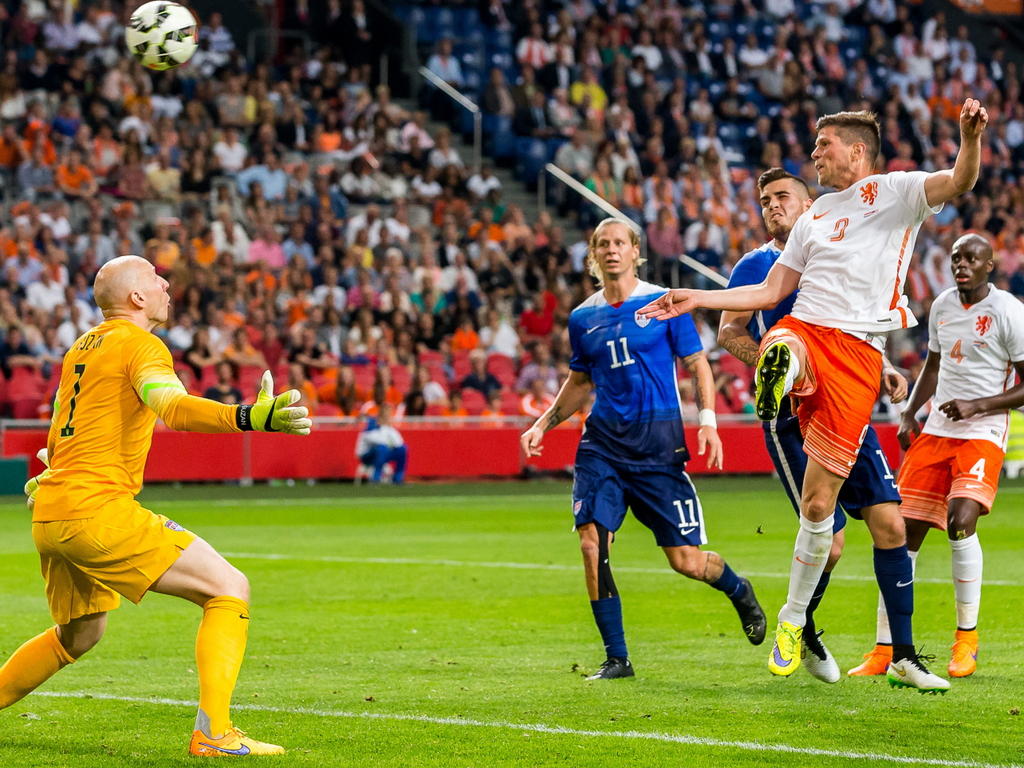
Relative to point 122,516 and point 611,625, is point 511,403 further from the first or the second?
point 122,516

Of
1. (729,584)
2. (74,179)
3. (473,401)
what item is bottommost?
(473,401)

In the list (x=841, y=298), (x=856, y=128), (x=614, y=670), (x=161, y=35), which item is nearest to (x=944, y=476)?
(x=841, y=298)

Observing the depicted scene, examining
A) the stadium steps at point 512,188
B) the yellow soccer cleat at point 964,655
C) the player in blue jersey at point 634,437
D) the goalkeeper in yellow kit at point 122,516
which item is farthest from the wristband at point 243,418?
the stadium steps at point 512,188

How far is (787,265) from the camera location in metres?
7.63

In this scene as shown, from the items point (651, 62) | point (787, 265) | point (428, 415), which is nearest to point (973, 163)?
point (787, 265)

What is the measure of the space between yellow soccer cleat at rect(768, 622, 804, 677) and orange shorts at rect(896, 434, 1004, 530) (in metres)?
1.42

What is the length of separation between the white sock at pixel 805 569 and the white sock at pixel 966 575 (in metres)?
1.10

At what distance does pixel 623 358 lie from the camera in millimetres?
8766

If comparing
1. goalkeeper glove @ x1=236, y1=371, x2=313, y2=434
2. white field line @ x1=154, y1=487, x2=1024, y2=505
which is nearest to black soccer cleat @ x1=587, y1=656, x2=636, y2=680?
goalkeeper glove @ x1=236, y1=371, x2=313, y2=434

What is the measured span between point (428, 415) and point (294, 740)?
58.8 feet

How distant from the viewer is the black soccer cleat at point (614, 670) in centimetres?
826

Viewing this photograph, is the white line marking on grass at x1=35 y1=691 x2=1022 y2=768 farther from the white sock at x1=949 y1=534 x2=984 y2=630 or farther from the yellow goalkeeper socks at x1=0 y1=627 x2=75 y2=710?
the white sock at x1=949 y1=534 x2=984 y2=630

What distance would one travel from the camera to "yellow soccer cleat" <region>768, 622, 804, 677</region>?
298 inches

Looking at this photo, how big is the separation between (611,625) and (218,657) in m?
2.74
